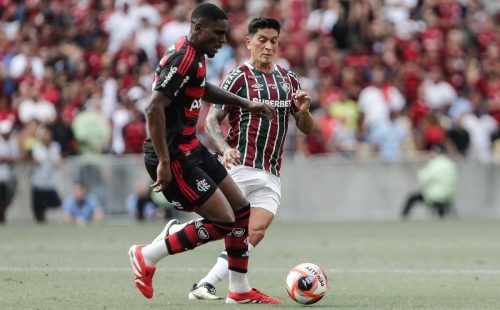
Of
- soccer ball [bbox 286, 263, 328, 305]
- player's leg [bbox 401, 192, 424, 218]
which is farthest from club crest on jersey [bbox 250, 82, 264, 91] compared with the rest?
player's leg [bbox 401, 192, 424, 218]

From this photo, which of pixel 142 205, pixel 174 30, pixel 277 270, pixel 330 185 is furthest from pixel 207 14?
pixel 174 30

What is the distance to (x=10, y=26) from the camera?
25.1 meters

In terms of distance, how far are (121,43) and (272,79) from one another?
47.1 feet

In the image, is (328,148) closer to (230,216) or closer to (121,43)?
(121,43)

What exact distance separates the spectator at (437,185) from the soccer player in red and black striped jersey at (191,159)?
42.5ft

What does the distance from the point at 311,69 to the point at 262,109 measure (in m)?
14.9

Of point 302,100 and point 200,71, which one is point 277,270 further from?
point 200,71

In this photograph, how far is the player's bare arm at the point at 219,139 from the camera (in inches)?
361

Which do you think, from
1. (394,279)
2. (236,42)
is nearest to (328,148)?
(236,42)

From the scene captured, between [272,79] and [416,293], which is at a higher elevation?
[272,79]

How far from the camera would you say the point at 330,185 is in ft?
72.5

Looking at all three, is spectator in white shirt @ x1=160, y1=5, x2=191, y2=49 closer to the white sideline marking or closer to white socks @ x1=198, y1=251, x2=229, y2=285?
the white sideline marking

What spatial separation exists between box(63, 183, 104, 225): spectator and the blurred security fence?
155 millimetres

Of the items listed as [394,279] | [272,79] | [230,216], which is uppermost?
[272,79]
